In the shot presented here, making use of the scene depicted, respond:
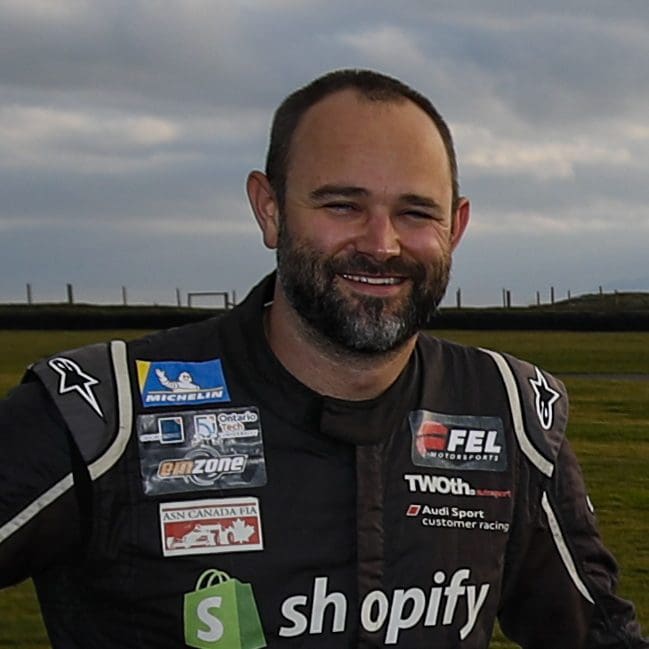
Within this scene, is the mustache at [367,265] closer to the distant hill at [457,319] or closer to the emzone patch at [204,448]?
the emzone patch at [204,448]

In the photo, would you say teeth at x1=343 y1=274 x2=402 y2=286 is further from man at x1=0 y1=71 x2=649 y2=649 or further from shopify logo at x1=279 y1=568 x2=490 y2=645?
shopify logo at x1=279 y1=568 x2=490 y2=645

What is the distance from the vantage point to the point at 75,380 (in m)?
2.28

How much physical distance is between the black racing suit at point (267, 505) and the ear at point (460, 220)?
0.26 m

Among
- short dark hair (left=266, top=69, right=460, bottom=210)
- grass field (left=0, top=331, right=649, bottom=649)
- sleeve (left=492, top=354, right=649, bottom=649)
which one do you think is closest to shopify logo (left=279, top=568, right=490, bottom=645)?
sleeve (left=492, top=354, right=649, bottom=649)

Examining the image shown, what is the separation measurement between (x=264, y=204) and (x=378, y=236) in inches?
12.8

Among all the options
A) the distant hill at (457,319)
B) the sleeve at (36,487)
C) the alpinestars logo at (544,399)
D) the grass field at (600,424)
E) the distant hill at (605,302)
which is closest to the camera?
the sleeve at (36,487)

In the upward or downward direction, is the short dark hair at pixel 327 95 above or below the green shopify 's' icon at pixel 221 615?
above

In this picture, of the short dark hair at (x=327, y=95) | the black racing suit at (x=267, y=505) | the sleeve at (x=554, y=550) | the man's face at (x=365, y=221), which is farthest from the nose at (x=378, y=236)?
the sleeve at (x=554, y=550)

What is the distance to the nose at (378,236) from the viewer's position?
2.30 metres

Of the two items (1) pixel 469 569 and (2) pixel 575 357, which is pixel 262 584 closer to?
(1) pixel 469 569

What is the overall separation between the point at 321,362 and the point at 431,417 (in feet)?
0.89

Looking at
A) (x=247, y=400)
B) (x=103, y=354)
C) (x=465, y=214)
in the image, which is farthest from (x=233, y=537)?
(x=465, y=214)

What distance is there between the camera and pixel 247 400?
7.89 ft

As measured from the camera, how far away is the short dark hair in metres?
2.39
